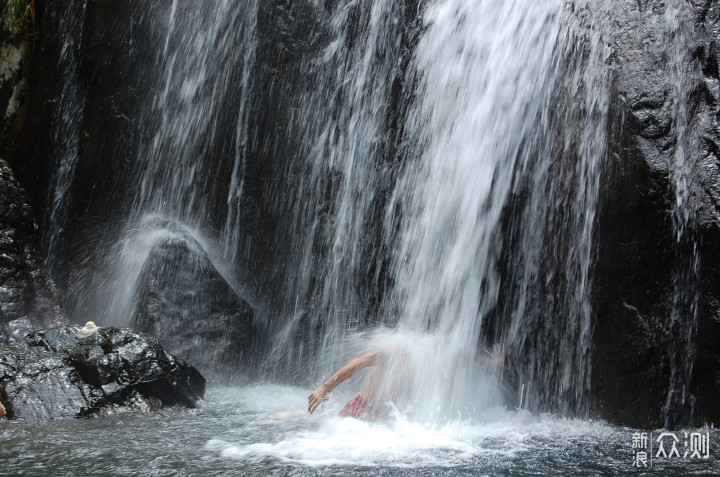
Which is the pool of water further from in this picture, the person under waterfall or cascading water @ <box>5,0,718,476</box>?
the person under waterfall

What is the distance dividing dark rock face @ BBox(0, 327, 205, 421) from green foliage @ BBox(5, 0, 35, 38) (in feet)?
18.8

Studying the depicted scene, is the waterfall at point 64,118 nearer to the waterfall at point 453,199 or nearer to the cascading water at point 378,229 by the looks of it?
the cascading water at point 378,229

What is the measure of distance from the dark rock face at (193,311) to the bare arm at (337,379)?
2534 mm

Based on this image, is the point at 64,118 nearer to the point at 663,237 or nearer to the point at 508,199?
the point at 508,199

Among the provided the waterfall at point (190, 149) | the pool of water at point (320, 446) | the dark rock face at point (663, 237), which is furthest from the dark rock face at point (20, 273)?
the dark rock face at point (663, 237)

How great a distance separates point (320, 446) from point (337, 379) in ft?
3.27

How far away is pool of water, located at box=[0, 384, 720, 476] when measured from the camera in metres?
4.32

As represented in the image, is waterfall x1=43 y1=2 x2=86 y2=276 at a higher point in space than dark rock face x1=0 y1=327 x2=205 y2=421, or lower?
higher

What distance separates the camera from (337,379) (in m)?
5.84

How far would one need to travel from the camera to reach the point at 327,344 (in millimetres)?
8375

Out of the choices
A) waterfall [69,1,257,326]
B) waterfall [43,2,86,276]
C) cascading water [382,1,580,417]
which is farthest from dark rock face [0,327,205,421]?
waterfall [43,2,86,276]

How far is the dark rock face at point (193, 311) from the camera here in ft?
26.3

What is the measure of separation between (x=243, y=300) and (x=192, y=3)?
4.47 meters

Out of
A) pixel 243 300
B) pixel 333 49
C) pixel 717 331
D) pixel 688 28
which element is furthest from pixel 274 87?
pixel 717 331
